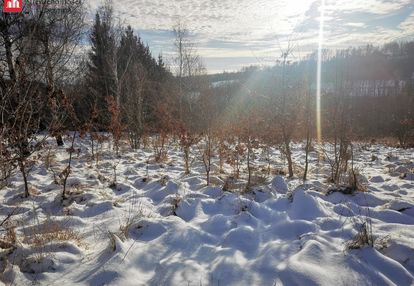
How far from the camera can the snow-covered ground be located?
2.41 m

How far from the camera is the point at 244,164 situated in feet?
24.1

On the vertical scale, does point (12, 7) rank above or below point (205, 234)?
above

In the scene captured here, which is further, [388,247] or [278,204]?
[278,204]

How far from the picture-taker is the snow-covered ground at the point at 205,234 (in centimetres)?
241

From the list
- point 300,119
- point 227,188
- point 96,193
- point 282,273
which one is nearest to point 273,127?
point 300,119

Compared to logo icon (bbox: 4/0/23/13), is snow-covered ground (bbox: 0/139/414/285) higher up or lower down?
lower down

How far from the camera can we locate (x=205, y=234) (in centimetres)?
324

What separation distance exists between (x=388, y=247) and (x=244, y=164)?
15.5 feet

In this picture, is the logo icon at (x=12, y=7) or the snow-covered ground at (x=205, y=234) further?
the logo icon at (x=12, y=7)

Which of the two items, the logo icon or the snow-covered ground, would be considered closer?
the snow-covered ground

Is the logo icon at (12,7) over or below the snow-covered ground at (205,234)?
over

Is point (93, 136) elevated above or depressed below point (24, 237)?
above

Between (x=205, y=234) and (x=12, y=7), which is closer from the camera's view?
(x=205, y=234)

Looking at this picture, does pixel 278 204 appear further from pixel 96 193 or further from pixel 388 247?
pixel 96 193
